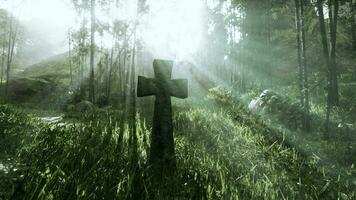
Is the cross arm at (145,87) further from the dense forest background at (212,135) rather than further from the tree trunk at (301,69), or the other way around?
the tree trunk at (301,69)

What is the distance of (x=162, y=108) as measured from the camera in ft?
14.6

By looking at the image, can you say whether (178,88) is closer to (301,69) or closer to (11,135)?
(11,135)

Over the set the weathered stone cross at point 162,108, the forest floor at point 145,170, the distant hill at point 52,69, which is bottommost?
the forest floor at point 145,170

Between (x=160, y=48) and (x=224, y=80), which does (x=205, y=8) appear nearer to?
(x=224, y=80)

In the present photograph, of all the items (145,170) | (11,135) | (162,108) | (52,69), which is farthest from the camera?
(52,69)

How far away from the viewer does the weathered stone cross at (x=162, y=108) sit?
13.7 feet

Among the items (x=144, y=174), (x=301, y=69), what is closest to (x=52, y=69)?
(x=301, y=69)

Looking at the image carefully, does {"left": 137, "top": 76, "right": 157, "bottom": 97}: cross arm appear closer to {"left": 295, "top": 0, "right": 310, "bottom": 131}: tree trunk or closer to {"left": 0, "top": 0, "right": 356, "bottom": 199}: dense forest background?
{"left": 0, "top": 0, "right": 356, "bottom": 199}: dense forest background

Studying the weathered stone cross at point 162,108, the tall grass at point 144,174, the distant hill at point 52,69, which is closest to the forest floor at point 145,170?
the tall grass at point 144,174

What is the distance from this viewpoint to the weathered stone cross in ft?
13.7

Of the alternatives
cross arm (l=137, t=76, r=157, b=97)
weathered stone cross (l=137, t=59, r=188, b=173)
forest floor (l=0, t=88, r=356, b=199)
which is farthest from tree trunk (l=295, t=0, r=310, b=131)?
cross arm (l=137, t=76, r=157, b=97)

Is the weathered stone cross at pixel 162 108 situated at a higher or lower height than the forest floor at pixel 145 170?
higher

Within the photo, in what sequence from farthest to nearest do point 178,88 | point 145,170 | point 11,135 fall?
1. point 11,135
2. point 178,88
3. point 145,170

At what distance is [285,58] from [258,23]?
1670cm
